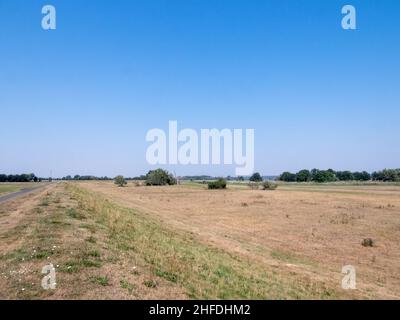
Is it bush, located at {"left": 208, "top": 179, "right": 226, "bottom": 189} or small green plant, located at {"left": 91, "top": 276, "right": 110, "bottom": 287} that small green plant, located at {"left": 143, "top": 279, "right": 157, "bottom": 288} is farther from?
bush, located at {"left": 208, "top": 179, "right": 226, "bottom": 189}

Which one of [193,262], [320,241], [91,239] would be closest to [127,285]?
[193,262]

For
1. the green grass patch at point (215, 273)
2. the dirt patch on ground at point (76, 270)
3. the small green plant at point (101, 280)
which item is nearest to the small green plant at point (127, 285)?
the dirt patch on ground at point (76, 270)

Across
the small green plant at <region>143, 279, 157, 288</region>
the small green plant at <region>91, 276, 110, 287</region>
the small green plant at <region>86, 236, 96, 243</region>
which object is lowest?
the small green plant at <region>143, 279, 157, 288</region>

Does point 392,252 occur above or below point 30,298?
below

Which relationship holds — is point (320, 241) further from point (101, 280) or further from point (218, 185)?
point (218, 185)

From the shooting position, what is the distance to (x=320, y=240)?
79.2 feet

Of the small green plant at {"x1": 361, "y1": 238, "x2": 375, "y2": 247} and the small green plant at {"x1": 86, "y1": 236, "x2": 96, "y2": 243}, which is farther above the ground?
the small green plant at {"x1": 86, "y1": 236, "x2": 96, "y2": 243}

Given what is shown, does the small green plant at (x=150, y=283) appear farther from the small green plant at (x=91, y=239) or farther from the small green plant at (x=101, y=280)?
the small green plant at (x=91, y=239)

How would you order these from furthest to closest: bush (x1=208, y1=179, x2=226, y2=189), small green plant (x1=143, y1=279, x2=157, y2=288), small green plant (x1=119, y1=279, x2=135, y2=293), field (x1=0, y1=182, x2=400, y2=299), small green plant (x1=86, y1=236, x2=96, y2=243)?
1. bush (x1=208, y1=179, x2=226, y2=189)
2. small green plant (x1=86, y1=236, x2=96, y2=243)
3. small green plant (x1=143, y1=279, x2=157, y2=288)
4. field (x1=0, y1=182, x2=400, y2=299)
5. small green plant (x1=119, y1=279, x2=135, y2=293)

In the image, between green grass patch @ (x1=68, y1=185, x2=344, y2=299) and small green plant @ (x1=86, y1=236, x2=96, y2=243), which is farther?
small green plant @ (x1=86, y1=236, x2=96, y2=243)

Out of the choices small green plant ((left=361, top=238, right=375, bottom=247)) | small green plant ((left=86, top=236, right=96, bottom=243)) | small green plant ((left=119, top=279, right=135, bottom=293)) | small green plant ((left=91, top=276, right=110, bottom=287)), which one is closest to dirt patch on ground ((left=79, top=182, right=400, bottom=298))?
small green plant ((left=361, top=238, right=375, bottom=247))
